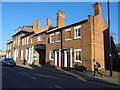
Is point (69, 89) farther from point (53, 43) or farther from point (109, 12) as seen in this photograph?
point (53, 43)

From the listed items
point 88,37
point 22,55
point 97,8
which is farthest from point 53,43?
point 22,55

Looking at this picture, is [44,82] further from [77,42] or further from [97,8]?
[97,8]

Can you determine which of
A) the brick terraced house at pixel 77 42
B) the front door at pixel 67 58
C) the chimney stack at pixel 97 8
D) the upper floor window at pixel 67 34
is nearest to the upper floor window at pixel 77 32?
the brick terraced house at pixel 77 42

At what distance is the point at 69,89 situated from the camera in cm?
720

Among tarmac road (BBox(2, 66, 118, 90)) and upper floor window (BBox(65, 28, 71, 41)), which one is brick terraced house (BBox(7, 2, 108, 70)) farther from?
tarmac road (BBox(2, 66, 118, 90))

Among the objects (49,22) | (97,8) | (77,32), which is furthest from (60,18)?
(97,8)

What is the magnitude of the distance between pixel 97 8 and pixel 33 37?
16.2 m

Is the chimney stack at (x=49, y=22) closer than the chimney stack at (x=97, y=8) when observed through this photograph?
No

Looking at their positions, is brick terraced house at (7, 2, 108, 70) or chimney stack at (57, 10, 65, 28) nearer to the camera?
brick terraced house at (7, 2, 108, 70)

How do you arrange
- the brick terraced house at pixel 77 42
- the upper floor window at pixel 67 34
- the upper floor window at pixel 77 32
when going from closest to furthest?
the brick terraced house at pixel 77 42, the upper floor window at pixel 77 32, the upper floor window at pixel 67 34

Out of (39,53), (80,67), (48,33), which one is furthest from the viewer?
(39,53)

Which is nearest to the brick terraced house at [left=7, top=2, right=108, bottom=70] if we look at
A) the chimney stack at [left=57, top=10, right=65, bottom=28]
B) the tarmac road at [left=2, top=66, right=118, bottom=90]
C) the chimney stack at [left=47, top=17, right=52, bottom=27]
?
Result: the chimney stack at [left=57, top=10, right=65, bottom=28]

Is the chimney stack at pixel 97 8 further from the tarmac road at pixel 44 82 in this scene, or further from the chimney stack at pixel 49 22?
the chimney stack at pixel 49 22

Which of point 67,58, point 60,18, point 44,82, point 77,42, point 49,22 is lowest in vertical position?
point 44,82
